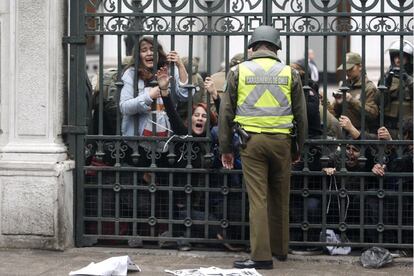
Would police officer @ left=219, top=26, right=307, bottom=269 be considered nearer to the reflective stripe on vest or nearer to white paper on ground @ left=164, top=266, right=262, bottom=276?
the reflective stripe on vest

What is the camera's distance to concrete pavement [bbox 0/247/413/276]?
8516 millimetres

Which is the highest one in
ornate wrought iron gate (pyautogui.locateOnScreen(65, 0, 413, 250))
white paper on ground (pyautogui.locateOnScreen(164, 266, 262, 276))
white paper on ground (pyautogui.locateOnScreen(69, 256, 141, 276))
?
ornate wrought iron gate (pyautogui.locateOnScreen(65, 0, 413, 250))

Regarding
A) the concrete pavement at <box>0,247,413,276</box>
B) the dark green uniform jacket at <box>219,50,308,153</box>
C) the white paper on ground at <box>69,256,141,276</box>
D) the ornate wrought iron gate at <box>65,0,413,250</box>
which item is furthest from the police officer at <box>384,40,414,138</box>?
the white paper on ground at <box>69,256,141,276</box>

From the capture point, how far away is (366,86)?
30.9 ft

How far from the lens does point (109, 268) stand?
26.8ft

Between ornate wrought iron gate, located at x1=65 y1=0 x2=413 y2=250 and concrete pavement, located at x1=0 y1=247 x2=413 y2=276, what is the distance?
0.13 meters

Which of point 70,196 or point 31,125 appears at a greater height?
point 31,125

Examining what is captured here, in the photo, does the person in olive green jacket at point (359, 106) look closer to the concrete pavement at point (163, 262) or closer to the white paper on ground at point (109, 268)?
the concrete pavement at point (163, 262)

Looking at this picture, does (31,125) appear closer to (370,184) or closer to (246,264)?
(246,264)

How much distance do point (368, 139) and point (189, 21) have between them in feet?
6.39

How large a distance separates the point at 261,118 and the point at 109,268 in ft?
5.80

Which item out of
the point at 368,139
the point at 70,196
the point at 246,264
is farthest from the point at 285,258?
the point at 70,196

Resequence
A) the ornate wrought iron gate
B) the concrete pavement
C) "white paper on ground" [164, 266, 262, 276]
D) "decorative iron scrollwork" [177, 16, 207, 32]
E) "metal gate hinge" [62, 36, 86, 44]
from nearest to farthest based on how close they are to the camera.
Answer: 1. "white paper on ground" [164, 266, 262, 276]
2. the concrete pavement
3. the ornate wrought iron gate
4. "decorative iron scrollwork" [177, 16, 207, 32]
5. "metal gate hinge" [62, 36, 86, 44]

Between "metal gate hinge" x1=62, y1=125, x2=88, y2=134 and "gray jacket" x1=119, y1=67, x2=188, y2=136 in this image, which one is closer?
"gray jacket" x1=119, y1=67, x2=188, y2=136
